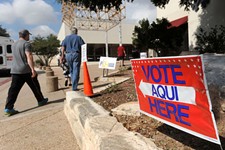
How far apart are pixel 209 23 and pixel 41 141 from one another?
43.6 feet

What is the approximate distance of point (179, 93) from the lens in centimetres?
235

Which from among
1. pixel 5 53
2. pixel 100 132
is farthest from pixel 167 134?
pixel 5 53

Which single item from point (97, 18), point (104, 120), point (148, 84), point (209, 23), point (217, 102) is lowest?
point (104, 120)

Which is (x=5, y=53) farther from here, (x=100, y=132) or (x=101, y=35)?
(x=101, y=35)

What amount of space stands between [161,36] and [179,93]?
17.9 m

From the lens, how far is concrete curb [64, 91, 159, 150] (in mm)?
2439

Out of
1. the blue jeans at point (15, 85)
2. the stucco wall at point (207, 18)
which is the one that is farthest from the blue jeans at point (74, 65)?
the stucco wall at point (207, 18)

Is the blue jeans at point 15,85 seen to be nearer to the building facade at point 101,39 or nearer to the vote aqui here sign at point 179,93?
the vote aqui here sign at point 179,93

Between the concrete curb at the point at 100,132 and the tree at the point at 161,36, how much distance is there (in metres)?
16.4

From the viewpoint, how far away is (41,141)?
3957 millimetres

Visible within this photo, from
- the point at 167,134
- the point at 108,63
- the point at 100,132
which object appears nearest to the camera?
the point at 100,132

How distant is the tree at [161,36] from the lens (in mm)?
19641

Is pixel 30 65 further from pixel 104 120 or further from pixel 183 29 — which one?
pixel 183 29

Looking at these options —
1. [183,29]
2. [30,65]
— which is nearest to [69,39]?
[30,65]
